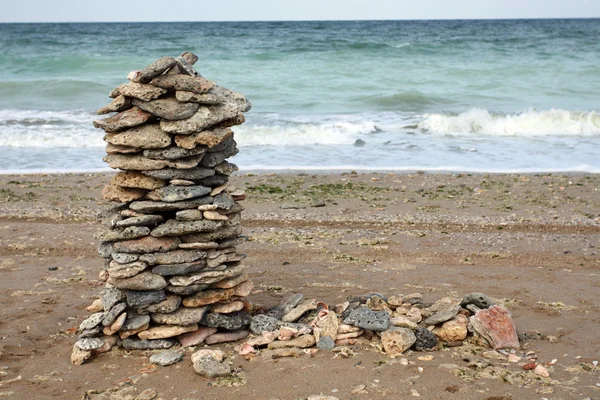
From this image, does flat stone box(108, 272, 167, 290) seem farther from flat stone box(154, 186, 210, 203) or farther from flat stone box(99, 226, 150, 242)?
flat stone box(154, 186, 210, 203)

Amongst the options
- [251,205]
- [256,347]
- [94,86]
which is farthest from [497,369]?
[94,86]

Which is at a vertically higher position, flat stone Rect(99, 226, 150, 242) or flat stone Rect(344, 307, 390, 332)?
flat stone Rect(99, 226, 150, 242)

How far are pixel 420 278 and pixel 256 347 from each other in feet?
10.1

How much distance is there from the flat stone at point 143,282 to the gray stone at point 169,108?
65.3 inches

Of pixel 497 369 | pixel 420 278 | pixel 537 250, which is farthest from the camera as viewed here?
pixel 537 250

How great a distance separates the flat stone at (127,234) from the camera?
7.76m

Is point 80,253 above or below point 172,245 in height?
below

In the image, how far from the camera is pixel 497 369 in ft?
23.7

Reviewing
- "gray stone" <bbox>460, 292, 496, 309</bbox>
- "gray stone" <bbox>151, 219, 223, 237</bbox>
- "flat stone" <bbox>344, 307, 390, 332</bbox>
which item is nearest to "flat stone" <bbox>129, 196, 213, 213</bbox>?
"gray stone" <bbox>151, 219, 223, 237</bbox>

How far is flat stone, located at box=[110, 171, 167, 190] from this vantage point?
25.8 feet

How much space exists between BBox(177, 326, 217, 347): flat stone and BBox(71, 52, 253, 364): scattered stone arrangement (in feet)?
0.04

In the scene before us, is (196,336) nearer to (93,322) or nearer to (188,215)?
(93,322)

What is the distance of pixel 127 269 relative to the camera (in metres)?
7.73

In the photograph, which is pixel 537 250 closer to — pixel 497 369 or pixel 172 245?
pixel 497 369
